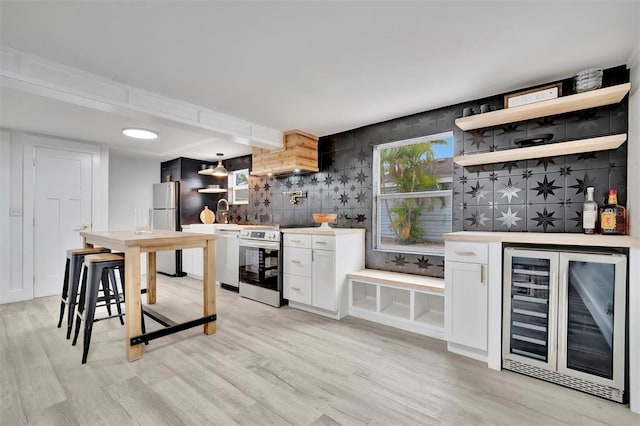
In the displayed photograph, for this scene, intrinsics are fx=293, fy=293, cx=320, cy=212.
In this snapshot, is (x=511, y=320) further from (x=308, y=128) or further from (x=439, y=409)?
(x=308, y=128)

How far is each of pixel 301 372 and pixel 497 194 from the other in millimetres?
2323

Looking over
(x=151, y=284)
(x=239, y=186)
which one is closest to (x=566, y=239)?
(x=151, y=284)

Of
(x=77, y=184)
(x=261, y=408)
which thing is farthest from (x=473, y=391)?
(x=77, y=184)

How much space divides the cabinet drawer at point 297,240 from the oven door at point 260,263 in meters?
0.14

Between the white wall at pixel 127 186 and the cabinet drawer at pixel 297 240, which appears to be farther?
the white wall at pixel 127 186

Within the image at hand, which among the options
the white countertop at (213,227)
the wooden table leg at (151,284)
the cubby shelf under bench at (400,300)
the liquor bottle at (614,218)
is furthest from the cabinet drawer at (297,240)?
the liquor bottle at (614,218)

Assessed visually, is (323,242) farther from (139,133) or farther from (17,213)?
(17,213)

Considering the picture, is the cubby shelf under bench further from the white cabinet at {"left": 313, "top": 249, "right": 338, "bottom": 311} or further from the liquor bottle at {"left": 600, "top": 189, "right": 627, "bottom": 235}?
the liquor bottle at {"left": 600, "top": 189, "right": 627, "bottom": 235}

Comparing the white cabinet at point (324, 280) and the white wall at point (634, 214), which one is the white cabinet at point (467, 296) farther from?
the white cabinet at point (324, 280)

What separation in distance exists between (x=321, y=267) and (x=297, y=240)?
0.46 meters

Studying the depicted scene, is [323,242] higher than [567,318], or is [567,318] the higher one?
[323,242]

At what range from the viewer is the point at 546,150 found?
7.66 ft

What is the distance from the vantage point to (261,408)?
1.74m

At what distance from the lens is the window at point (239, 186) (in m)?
5.38
